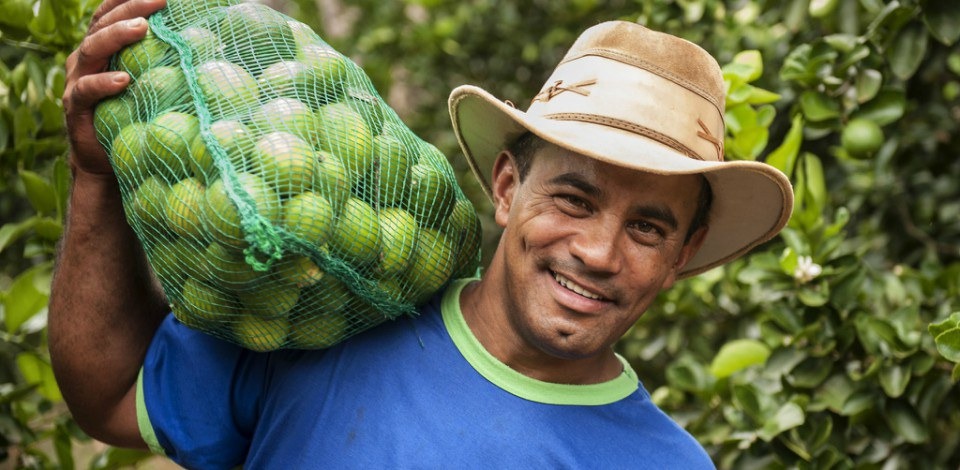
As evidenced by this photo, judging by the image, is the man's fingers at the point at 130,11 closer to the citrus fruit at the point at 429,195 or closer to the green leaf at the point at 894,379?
the citrus fruit at the point at 429,195

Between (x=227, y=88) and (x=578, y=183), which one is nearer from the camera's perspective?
(x=227, y=88)

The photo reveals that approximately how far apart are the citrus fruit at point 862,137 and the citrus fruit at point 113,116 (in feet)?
6.08

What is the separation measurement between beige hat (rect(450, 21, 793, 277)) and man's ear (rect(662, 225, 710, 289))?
5 cm

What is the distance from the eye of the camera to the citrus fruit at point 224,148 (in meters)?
1.70

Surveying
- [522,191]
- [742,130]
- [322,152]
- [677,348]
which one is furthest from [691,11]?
[322,152]

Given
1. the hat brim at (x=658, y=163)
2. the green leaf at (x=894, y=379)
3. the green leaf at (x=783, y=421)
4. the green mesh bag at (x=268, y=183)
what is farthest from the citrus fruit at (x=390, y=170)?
the green leaf at (x=894, y=379)

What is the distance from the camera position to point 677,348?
360 centimetres

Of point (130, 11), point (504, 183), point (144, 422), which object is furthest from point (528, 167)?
point (144, 422)

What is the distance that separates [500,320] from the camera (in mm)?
2086

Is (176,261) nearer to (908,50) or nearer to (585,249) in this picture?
(585,249)

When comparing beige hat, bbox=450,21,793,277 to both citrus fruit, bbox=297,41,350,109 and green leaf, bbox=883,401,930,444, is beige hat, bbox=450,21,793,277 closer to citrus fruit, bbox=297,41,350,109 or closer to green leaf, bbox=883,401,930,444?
citrus fruit, bbox=297,41,350,109

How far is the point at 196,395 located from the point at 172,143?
56cm

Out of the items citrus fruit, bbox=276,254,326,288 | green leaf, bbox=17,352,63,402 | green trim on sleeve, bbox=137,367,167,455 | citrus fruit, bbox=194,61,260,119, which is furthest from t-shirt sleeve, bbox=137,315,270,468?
green leaf, bbox=17,352,63,402

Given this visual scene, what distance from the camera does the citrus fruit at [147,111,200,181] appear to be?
1747 millimetres
